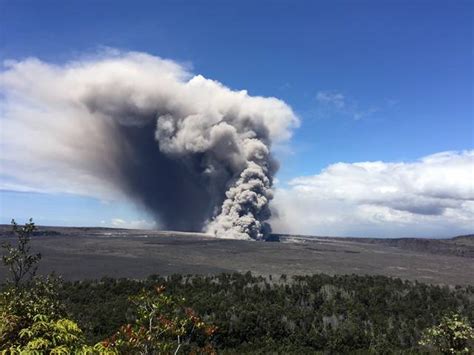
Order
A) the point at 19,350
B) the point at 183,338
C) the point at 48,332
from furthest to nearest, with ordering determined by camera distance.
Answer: the point at 183,338 < the point at 48,332 < the point at 19,350

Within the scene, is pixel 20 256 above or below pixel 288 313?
above

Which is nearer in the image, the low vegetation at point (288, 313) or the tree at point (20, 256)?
the tree at point (20, 256)

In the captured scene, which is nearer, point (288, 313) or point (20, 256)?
point (20, 256)

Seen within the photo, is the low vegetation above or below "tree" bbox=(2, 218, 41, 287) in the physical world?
below

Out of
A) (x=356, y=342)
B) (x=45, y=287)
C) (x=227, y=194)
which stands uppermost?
(x=227, y=194)

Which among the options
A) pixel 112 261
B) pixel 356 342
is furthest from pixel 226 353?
pixel 112 261

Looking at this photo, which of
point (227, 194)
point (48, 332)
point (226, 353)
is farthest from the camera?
point (227, 194)

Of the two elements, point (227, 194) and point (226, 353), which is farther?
point (227, 194)

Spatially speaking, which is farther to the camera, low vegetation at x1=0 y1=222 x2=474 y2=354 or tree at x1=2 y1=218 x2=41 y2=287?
low vegetation at x1=0 y1=222 x2=474 y2=354

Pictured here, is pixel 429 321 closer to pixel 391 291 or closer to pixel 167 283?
pixel 391 291

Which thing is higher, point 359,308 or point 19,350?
point 19,350

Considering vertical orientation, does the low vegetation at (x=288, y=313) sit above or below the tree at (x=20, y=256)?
below
